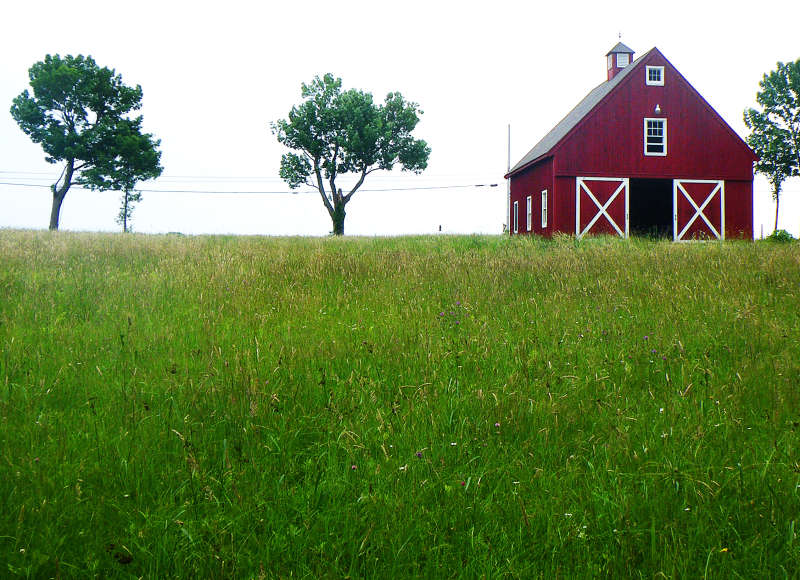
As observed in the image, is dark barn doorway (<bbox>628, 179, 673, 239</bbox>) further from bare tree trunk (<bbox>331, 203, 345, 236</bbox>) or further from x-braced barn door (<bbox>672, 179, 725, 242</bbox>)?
bare tree trunk (<bbox>331, 203, 345, 236</bbox>)

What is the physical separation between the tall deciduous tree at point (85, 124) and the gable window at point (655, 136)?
31936 millimetres

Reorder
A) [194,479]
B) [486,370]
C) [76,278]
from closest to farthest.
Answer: [194,479] → [486,370] → [76,278]

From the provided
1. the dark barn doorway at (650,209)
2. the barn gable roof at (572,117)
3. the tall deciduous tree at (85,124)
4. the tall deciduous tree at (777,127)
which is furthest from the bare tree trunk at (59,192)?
the tall deciduous tree at (777,127)

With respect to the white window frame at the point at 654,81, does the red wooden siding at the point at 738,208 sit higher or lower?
→ lower

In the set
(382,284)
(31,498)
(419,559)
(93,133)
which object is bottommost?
(419,559)

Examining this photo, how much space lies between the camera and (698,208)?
24.0 m

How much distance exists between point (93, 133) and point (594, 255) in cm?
3707

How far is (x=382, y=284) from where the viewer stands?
7812 millimetres

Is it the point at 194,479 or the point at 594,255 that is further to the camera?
the point at 594,255

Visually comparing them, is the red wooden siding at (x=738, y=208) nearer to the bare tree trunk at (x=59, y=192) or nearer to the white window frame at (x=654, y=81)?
the white window frame at (x=654, y=81)

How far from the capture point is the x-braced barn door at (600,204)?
2314 cm

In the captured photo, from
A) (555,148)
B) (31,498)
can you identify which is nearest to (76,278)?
(31,498)

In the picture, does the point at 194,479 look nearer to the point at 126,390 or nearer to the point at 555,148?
the point at 126,390

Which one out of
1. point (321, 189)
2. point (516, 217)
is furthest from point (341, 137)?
point (516, 217)
